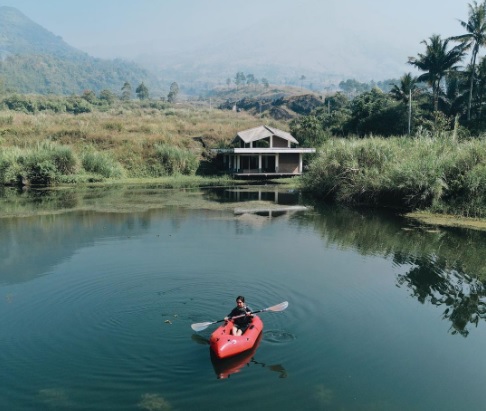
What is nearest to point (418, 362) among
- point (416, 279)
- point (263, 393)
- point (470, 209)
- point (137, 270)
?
point (263, 393)

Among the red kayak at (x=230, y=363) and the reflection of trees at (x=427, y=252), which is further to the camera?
the reflection of trees at (x=427, y=252)

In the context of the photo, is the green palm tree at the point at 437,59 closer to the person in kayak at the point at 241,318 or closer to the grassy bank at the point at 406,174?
the grassy bank at the point at 406,174

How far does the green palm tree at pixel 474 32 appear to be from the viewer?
4228cm

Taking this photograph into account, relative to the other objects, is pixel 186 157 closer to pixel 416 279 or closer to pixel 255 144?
pixel 255 144

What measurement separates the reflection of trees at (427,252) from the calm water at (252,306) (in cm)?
7

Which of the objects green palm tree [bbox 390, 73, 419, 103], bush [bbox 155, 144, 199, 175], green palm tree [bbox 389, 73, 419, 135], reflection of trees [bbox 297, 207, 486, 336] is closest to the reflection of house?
bush [bbox 155, 144, 199, 175]

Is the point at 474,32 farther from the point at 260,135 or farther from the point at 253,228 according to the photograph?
the point at 253,228

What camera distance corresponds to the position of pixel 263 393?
7.95m

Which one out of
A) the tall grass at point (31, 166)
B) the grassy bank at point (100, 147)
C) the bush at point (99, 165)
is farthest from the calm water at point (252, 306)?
the bush at point (99, 165)

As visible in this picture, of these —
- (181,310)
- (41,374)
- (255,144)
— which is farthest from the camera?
(255,144)

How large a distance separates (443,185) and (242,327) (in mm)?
16406

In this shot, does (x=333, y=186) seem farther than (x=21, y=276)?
Yes

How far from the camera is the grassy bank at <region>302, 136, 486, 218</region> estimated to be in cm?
2239

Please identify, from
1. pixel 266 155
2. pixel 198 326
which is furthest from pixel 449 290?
pixel 266 155
